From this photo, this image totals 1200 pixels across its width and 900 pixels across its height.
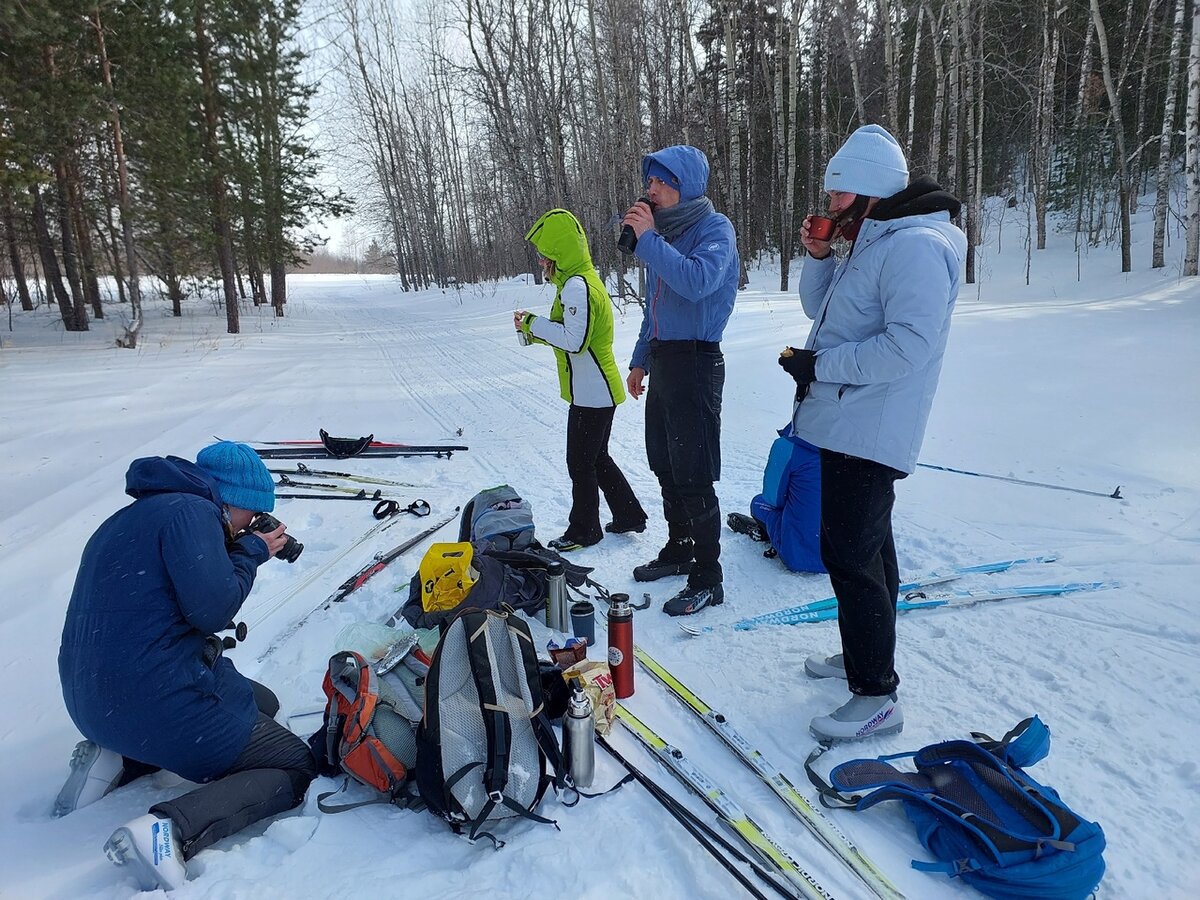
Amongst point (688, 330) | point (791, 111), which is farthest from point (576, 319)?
point (791, 111)

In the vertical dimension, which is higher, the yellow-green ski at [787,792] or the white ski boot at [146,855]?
the white ski boot at [146,855]

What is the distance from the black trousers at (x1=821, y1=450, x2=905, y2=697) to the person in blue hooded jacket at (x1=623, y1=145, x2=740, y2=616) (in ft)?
3.21

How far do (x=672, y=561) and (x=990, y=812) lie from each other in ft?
6.84

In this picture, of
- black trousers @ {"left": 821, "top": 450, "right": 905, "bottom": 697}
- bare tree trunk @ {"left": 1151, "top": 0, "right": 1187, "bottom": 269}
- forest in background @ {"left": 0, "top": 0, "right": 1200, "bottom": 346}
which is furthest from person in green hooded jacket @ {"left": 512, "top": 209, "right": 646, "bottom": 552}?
bare tree trunk @ {"left": 1151, "top": 0, "right": 1187, "bottom": 269}

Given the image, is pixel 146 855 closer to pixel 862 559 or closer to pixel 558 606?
pixel 558 606

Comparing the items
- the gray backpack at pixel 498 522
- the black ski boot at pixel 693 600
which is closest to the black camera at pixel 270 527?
the gray backpack at pixel 498 522

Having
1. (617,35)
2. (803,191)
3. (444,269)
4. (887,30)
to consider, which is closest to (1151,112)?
(803,191)

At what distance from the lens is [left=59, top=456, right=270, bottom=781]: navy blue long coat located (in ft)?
6.72

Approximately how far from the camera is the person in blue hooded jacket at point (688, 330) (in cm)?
318

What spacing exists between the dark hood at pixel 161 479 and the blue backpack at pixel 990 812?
2.33 metres

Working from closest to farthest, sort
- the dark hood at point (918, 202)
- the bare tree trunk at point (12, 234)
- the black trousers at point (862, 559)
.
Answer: the dark hood at point (918, 202)
the black trousers at point (862, 559)
the bare tree trunk at point (12, 234)

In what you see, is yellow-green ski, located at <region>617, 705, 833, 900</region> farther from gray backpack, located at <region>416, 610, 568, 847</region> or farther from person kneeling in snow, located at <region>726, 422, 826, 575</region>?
Result: person kneeling in snow, located at <region>726, 422, 826, 575</region>

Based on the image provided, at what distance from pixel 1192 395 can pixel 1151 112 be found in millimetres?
20784

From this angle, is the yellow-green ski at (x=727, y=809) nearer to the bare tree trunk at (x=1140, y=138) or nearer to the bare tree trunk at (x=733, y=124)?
the bare tree trunk at (x=733, y=124)
